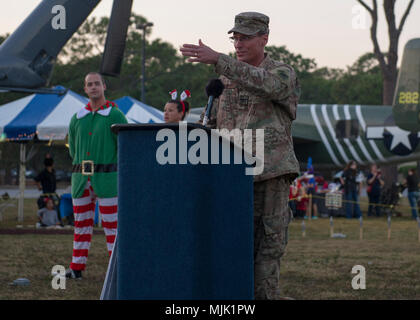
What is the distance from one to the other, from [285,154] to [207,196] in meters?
0.95

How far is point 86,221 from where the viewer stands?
7.10 m

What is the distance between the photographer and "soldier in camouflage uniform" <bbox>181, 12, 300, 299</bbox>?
3982 mm

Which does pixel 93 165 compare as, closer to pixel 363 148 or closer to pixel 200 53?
pixel 200 53

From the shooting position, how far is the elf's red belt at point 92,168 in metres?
6.93

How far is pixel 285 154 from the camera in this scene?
13.4 ft

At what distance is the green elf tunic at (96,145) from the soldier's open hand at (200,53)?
3.51m

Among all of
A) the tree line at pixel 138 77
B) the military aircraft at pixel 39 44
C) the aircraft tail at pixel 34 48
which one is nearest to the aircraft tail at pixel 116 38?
the military aircraft at pixel 39 44

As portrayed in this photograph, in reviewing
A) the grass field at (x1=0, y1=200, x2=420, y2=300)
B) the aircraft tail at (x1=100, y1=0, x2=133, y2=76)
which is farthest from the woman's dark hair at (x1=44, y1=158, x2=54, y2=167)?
the aircraft tail at (x1=100, y1=0, x2=133, y2=76)

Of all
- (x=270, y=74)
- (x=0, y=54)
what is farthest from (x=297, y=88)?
(x=0, y=54)

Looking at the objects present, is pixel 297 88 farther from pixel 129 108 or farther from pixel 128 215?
pixel 129 108

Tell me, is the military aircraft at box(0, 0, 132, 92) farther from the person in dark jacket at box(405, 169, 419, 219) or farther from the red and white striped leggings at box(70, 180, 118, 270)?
the person in dark jacket at box(405, 169, 419, 219)

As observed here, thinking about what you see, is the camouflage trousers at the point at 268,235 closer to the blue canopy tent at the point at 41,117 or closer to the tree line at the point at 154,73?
the blue canopy tent at the point at 41,117

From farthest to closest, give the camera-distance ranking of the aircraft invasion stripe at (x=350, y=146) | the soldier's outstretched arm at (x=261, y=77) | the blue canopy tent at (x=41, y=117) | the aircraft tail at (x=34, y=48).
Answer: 1. the aircraft invasion stripe at (x=350, y=146)
2. the blue canopy tent at (x=41, y=117)
3. the aircraft tail at (x=34, y=48)
4. the soldier's outstretched arm at (x=261, y=77)

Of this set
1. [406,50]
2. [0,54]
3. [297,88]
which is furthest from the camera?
[406,50]
